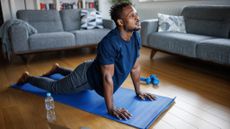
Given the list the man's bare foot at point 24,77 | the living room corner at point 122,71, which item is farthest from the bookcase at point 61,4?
the man's bare foot at point 24,77

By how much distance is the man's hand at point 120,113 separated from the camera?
1.72 meters

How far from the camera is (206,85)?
2441mm

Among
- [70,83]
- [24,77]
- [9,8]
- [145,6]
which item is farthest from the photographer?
[145,6]

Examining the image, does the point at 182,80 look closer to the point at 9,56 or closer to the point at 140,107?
the point at 140,107

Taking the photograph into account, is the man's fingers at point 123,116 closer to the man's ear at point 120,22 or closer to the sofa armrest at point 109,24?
the man's ear at point 120,22

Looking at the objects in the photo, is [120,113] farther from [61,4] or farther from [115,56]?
[61,4]

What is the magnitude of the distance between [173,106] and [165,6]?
9.61ft

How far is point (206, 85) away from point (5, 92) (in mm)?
2157

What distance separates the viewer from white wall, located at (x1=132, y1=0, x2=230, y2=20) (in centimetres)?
368

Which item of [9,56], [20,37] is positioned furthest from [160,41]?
[9,56]

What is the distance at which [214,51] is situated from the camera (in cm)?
255

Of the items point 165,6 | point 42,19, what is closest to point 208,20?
point 165,6

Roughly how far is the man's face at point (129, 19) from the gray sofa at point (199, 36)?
137 centimetres

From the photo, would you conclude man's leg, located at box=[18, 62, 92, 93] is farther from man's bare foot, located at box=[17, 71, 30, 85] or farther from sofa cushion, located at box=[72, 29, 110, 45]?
sofa cushion, located at box=[72, 29, 110, 45]
